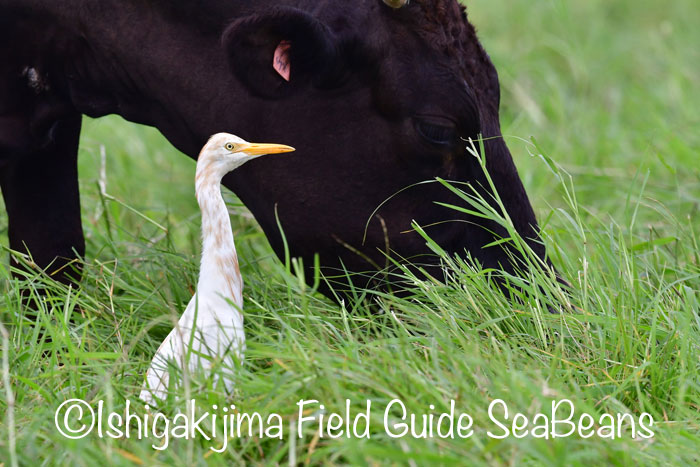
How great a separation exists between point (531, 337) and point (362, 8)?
1.18m

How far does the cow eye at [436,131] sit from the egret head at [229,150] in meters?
→ 0.47

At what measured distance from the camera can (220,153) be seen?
311 cm

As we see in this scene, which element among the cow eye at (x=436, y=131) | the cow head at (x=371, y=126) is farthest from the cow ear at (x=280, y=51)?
the cow eye at (x=436, y=131)

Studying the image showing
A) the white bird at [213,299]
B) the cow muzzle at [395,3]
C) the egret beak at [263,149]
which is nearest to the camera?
the white bird at [213,299]

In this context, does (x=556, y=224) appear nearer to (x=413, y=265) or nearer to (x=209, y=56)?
(x=413, y=265)

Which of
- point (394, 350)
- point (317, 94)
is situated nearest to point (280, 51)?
point (317, 94)

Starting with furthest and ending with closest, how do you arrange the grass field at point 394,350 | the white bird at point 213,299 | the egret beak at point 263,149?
the egret beak at point 263,149
the white bird at point 213,299
the grass field at point 394,350

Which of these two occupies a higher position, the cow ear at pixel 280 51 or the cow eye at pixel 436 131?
the cow ear at pixel 280 51

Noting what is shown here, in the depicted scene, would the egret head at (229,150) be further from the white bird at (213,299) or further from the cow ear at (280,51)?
the cow ear at (280,51)

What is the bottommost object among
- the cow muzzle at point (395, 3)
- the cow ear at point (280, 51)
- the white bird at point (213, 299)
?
the white bird at point (213, 299)

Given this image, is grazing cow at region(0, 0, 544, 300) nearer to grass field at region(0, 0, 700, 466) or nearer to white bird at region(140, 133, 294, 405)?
grass field at region(0, 0, 700, 466)

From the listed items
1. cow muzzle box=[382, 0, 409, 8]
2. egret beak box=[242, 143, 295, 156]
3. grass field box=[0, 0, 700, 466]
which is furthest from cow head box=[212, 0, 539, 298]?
egret beak box=[242, 143, 295, 156]

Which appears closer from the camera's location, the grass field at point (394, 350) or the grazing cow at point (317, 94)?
the grass field at point (394, 350)

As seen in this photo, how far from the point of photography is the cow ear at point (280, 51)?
312 cm
